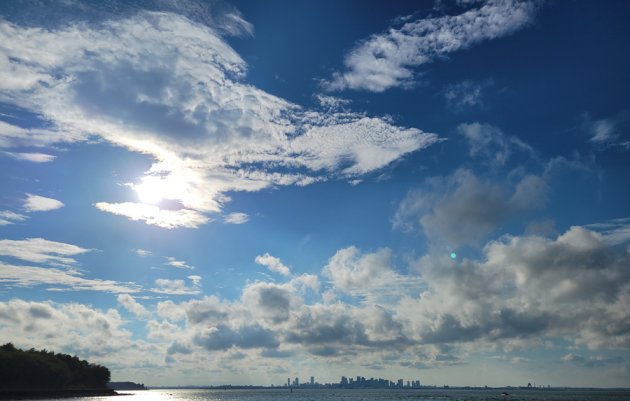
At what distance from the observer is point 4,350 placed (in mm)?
187250

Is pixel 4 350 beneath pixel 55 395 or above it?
above

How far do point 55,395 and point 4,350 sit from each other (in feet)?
87.2

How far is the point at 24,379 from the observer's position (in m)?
185

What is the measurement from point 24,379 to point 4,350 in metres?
13.4

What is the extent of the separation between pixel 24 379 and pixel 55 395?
54.1 ft

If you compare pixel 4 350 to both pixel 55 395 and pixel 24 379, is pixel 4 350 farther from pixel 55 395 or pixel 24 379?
pixel 55 395

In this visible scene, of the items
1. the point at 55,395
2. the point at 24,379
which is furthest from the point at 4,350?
the point at 55,395

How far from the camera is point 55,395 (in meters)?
197
